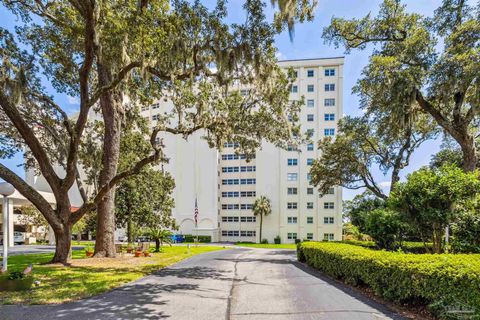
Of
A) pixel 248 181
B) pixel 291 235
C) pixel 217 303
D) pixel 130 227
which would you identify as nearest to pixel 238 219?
pixel 248 181

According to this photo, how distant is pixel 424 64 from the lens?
14.2 metres

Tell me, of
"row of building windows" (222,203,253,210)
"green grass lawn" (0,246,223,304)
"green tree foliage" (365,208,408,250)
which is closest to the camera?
"green grass lawn" (0,246,223,304)

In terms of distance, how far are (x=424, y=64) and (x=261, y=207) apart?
119ft

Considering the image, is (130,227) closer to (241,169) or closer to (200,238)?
(200,238)

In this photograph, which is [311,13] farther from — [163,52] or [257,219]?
[257,219]

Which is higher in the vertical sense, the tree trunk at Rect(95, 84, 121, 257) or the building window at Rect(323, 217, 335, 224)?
the tree trunk at Rect(95, 84, 121, 257)

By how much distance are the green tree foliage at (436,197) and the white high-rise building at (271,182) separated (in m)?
35.0

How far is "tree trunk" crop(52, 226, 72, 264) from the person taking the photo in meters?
12.3

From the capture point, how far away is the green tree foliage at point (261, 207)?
157 feet

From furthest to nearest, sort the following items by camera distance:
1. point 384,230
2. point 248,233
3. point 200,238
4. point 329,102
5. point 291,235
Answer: point 248,233 → point 200,238 → point 329,102 → point 291,235 → point 384,230

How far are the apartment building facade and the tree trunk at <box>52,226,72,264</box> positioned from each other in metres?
34.6

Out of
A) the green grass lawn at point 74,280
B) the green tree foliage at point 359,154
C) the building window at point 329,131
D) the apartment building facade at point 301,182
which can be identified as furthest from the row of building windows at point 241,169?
the green grass lawn at point 74,280

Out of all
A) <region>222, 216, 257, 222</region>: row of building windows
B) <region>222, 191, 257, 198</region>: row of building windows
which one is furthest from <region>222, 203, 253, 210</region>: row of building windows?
<region>222, 216, 257, 222</region>: row of building windows

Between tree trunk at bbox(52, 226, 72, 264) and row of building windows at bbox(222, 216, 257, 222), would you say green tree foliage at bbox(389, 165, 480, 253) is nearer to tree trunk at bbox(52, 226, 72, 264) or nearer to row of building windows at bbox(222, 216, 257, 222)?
tree trunk at bbox(52, 226, 72, 264)
